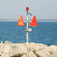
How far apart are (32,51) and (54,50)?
60.3 inches

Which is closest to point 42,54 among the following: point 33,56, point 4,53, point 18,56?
point 33,56

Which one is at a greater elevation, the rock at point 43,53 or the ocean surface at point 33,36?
the rock at point 43,53

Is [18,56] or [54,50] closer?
[18,56]

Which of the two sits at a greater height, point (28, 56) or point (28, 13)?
point (28, 13)

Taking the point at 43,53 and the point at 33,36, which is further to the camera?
the point at 33,36

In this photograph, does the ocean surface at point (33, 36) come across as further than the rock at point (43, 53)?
Yes

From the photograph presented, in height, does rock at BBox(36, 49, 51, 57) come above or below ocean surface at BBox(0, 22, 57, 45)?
above

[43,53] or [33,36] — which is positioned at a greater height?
[43,53]

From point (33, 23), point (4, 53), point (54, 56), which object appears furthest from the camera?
point (33, 23)

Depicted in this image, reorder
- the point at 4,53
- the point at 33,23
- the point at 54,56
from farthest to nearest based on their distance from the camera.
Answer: the point at 33,23 → the point at 4,53 → the point at 54,56

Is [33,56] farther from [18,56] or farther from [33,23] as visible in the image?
[33,23]

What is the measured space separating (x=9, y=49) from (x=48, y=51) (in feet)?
7.68

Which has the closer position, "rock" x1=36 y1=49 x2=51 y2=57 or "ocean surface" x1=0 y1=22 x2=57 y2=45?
"rock" x1=36 y1=49 x2=51 y2=57

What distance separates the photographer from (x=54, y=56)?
40.2ft
